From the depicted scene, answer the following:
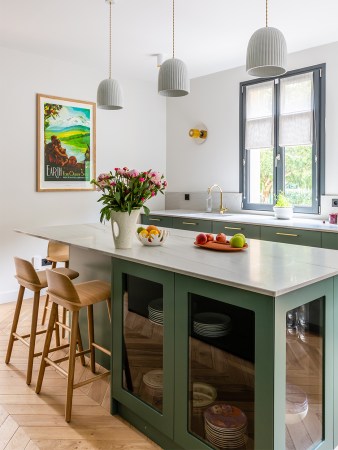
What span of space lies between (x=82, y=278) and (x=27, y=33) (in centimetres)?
260

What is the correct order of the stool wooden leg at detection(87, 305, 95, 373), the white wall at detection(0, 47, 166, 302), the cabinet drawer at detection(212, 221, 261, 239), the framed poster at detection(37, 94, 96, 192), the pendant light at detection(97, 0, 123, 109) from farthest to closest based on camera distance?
the framed poster at detection(37, 94, 96, 192) < the white wall at detection(0, 47, 166, 302) < the cabinet drawer at detection(212, 221, 261, 239) < the pendant light at detection(97, 0, 123, 109) < the stool wooden leg at detection(87, 305, 95, 373)

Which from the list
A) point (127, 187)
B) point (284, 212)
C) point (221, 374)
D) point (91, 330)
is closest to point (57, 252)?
point (91, 330)

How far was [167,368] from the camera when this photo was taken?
2012mm

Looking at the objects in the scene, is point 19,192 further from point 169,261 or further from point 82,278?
point 169,261

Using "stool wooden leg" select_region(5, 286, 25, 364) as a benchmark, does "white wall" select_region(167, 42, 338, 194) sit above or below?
above

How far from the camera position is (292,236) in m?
3.83

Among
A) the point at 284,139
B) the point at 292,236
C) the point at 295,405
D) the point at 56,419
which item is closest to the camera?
the point at 295,405

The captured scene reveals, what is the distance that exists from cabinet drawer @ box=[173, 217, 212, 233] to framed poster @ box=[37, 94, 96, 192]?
1.22 meters

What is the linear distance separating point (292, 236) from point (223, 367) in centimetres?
224

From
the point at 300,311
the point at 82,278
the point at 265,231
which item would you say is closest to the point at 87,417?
the point at 82,278

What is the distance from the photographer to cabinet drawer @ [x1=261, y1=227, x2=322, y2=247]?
3.66 metres

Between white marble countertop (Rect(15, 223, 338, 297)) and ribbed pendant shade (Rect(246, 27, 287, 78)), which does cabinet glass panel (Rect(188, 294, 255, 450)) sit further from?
ribbed pendant shade (Rect(246, 27, 287, 78))

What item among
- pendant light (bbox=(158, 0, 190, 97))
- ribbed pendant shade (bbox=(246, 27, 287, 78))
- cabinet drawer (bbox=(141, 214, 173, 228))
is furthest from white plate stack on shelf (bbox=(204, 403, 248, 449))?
cabinet drawer (bbox=(141, 214, 173, 228))

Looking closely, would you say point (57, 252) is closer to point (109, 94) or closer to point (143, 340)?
point (109, 94)
